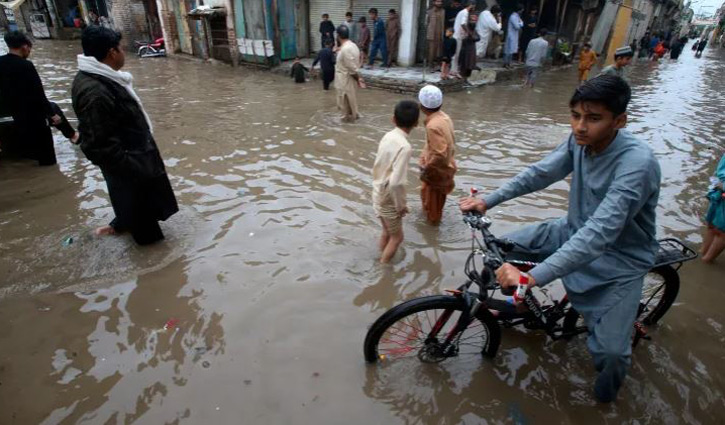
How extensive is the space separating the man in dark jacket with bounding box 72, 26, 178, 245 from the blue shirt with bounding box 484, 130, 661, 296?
115 inches

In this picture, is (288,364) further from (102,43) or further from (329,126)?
(329,126)

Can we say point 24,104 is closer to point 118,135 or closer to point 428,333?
point 118,135

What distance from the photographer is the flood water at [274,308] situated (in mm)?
2484

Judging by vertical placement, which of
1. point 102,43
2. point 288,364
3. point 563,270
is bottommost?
point 288,364

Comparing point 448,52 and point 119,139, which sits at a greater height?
point 448,52

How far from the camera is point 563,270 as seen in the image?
74.0 inches

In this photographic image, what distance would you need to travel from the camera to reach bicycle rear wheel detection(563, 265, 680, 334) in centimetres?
275

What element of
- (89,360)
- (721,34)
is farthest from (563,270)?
(721,34)

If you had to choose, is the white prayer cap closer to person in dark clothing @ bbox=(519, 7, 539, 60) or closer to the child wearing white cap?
the child wearing white cap

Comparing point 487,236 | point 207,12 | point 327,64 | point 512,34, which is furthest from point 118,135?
point 207,12

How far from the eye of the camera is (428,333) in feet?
8.61

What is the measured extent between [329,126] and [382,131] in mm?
1119

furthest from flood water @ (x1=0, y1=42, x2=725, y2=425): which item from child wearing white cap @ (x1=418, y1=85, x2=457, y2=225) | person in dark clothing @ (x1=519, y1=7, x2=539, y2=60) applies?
person in dark clothing @ (x1=519, y1=7, x2=539, y2=60)

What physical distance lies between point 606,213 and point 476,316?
3.12 ft
